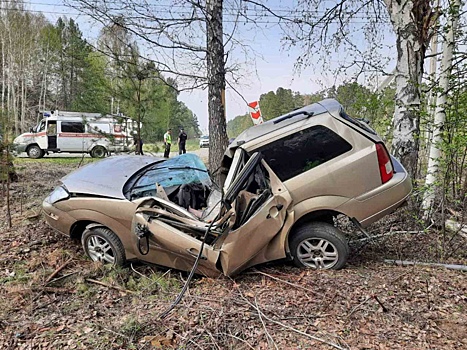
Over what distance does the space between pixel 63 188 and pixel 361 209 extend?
358 centimetres

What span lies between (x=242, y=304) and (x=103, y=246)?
1.96m

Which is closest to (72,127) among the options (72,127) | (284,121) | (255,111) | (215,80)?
(72,127)

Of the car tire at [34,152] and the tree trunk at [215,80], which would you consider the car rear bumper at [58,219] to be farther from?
the car tire at [34,152]

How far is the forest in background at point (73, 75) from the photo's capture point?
6960 millimetres

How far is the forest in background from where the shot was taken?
274 inches

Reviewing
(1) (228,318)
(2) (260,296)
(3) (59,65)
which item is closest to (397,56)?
(2) (260,296)

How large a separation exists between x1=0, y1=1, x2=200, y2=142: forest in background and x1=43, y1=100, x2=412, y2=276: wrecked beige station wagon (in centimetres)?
321

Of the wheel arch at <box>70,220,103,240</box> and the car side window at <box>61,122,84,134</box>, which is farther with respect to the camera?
the car side window at <box>61,122,84,134</box>

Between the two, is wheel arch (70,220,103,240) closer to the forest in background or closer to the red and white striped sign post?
the forest in background

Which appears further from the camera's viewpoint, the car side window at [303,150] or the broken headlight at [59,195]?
the broken headlight at [59,195]

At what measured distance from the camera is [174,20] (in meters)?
6.27

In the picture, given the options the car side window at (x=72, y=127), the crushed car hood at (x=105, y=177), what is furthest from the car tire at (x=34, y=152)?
the crushed car hood at (x=105, y=177)

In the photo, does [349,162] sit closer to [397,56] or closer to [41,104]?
[397,56]

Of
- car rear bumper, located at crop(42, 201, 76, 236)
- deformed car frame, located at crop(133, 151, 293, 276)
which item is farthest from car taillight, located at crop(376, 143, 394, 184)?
car rear bumper, located at crop(42, 201, 76, 236)
